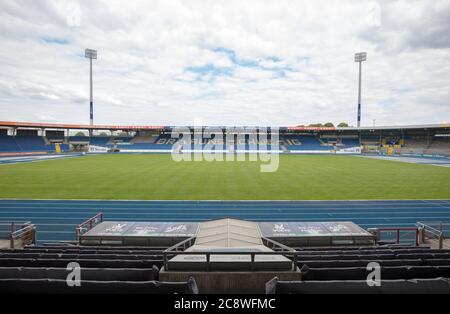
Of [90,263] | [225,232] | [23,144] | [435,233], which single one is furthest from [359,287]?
[23,144]

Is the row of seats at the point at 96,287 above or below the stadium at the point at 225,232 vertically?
above

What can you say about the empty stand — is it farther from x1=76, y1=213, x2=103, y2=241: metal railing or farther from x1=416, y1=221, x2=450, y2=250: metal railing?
x1=76, y1=213, x2=103, y2=241: metal railing

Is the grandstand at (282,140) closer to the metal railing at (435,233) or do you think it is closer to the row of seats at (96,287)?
the metal railing at (435,233)

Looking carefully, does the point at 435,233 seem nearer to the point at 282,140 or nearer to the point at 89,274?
the point at 89,274

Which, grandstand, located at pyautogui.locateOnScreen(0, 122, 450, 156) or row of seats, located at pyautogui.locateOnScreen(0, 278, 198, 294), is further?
grandstand, located at pyautogui.locateOnScreen(0, 122, 450, 156)

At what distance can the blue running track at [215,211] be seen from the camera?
12.9 meters

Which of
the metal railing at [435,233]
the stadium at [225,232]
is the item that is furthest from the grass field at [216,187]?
the metal railing at [435,233]

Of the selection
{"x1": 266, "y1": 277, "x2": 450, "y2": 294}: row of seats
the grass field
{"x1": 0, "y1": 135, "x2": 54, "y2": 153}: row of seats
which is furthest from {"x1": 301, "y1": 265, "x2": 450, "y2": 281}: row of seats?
{"x1": 0, "y1": 135, "x2": 54, "y2": 153}: row of seats

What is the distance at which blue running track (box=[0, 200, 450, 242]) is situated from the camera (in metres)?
12.9

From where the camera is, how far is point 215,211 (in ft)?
47.3
